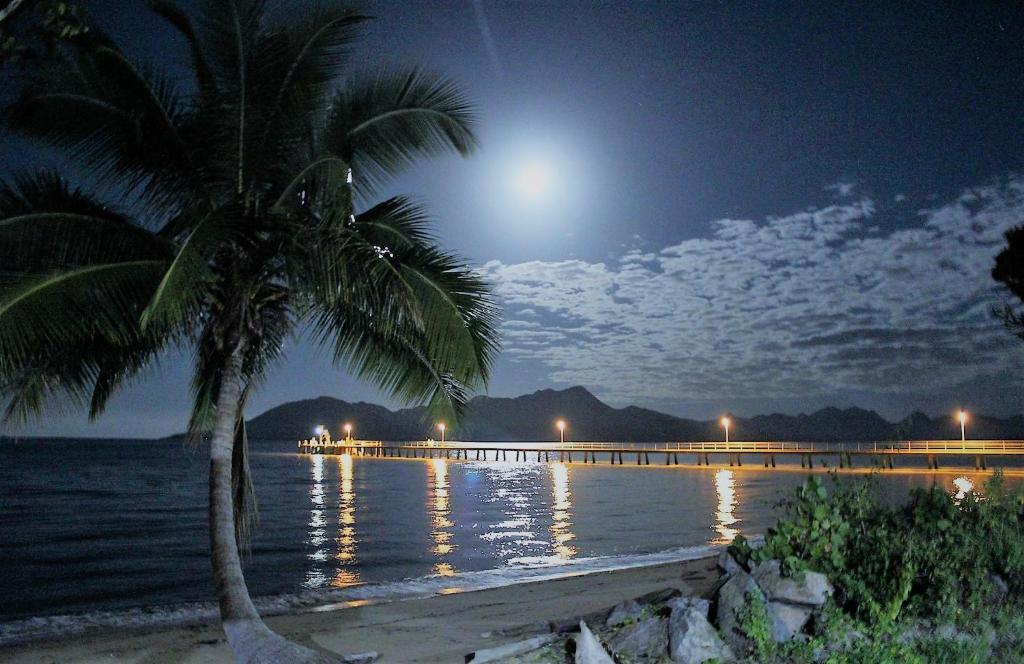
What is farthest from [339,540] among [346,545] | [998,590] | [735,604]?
[998,590]

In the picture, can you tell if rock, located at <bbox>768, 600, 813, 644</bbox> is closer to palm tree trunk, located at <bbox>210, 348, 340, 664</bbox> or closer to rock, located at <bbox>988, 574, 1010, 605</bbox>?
rock, located at <bbox>988, 574, 1010, 605</bbox>

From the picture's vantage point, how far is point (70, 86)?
9.15 m

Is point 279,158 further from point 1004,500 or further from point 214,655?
point 1004,500

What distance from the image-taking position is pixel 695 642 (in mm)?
6277

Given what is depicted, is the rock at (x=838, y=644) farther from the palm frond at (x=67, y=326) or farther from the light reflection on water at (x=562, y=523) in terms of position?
the light reflection on water at (x=562, y=523)

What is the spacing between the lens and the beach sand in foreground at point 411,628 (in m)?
9.67

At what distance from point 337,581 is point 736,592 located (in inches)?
536

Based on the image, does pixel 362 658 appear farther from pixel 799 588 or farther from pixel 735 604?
pixel 799 588

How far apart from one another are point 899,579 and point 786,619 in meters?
1.06

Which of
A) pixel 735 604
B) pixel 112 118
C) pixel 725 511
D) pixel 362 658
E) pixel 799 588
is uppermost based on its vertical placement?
pixel 112 118

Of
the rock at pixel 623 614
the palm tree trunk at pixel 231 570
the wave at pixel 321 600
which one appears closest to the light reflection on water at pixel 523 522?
the wave at pixel 321 600

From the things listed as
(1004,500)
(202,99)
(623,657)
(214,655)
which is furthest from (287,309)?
(1004,500)

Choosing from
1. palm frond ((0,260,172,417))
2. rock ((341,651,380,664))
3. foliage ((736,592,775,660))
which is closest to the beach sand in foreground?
rock ((341,651,380,664))

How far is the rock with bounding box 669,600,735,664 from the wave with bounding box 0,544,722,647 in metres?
9.28
